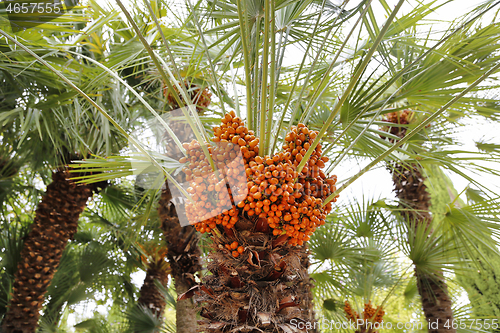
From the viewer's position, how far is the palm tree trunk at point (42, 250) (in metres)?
3.64

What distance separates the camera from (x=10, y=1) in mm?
1872

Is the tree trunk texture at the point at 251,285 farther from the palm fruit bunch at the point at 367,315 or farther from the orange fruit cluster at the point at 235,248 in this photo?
the palm fruit bunch at the point at 367,315

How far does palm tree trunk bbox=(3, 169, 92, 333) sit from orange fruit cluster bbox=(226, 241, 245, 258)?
9.22ft

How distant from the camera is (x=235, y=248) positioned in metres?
1.45

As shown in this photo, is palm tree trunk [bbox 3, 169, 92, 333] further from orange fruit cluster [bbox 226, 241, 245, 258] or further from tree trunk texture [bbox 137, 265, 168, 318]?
orange fruit cluster [bbox 226, 241, 245, 258]

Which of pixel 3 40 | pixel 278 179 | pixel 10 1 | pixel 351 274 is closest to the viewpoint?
pixel 278 179

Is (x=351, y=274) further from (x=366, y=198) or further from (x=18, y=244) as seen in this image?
(x=18, y=244)

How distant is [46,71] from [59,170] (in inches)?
75.8

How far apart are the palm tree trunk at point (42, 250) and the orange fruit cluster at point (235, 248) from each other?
2.81 m

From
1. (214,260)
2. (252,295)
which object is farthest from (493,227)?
(214,260)

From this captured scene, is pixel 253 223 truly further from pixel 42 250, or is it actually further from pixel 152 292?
pixel 152 292

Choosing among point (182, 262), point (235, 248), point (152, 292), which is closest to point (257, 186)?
point (235, 248)

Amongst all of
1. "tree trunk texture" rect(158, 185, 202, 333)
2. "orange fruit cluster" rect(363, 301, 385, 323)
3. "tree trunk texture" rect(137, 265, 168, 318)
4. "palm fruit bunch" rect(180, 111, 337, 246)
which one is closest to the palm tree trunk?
"tree trunk texture" rect(158, 185, 202, 333)

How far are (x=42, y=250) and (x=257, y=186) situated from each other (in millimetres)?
3611
